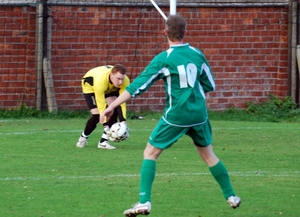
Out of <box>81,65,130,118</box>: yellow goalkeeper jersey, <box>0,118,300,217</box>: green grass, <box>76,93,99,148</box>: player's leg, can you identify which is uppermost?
<box>81,65,130,118</box>: yellow goalkeeper jersey

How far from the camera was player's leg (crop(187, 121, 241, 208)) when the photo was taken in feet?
22.4

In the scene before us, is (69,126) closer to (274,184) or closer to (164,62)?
(274,184)

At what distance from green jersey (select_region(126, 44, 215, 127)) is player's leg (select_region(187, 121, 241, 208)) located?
0.38 feet

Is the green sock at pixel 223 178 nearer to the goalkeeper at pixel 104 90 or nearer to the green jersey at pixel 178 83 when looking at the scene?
the green jersey at pixel 178 83

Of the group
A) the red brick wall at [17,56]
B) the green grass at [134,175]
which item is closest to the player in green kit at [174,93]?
the green grass at [134,175]

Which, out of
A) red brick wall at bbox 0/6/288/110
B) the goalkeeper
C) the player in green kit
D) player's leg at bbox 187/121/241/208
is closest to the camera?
the player in green kit

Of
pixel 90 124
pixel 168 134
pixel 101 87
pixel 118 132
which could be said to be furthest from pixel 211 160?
pixel 90 124

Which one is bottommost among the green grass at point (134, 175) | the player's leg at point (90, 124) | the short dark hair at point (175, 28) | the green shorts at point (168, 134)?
the green grass at point (134, 175)

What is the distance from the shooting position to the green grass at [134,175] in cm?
719

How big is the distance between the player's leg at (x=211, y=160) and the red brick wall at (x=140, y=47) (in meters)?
9.35

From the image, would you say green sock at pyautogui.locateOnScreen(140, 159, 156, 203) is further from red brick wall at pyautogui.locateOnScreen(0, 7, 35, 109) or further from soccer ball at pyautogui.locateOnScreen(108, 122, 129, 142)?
red brick wall at pyautogui.locateOnScreen(0, 7, 35, 109)

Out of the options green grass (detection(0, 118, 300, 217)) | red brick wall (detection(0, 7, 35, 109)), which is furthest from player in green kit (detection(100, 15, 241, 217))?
red brick wall (detection(0, 7, 35, 109))

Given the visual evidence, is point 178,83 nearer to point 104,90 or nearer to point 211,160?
point 211,160

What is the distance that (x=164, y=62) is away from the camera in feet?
21.9
